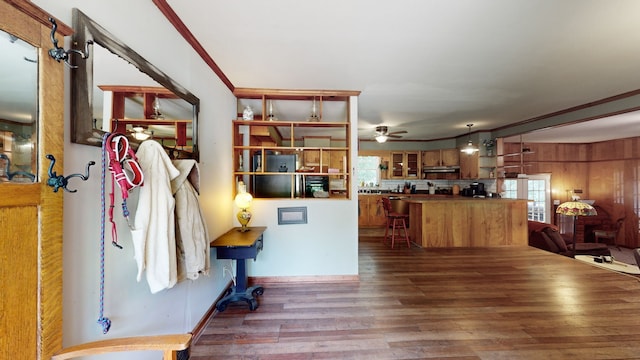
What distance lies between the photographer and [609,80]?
2766mm

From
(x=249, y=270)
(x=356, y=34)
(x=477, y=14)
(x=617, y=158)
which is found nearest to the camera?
(x=477, y=14)

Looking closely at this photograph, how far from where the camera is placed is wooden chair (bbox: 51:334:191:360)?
91 cm

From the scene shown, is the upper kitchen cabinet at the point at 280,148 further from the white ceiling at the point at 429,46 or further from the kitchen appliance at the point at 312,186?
the white ceiling at the point at 429,46

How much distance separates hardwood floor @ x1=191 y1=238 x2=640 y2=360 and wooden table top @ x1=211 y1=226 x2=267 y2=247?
28.2 inches

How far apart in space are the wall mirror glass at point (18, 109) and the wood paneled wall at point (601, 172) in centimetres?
757

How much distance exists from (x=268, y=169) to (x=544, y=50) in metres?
3.05

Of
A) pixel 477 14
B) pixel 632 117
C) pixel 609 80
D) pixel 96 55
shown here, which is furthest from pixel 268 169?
pixel 632 117

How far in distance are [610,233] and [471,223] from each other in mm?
4416

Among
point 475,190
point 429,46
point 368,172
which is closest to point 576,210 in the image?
point 475,190

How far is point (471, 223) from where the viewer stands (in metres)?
4.62

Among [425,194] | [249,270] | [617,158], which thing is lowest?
[249,270]

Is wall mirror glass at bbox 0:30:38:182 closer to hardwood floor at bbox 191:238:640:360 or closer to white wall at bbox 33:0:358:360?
white wall at bbox 33:0:358:360

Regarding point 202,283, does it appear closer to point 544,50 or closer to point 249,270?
point 249,270

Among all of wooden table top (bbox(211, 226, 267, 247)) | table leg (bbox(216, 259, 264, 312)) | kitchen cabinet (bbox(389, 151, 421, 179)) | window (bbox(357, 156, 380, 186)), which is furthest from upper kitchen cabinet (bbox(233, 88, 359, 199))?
kitchen cabinet (bbox(389, 151, 421, 179))
